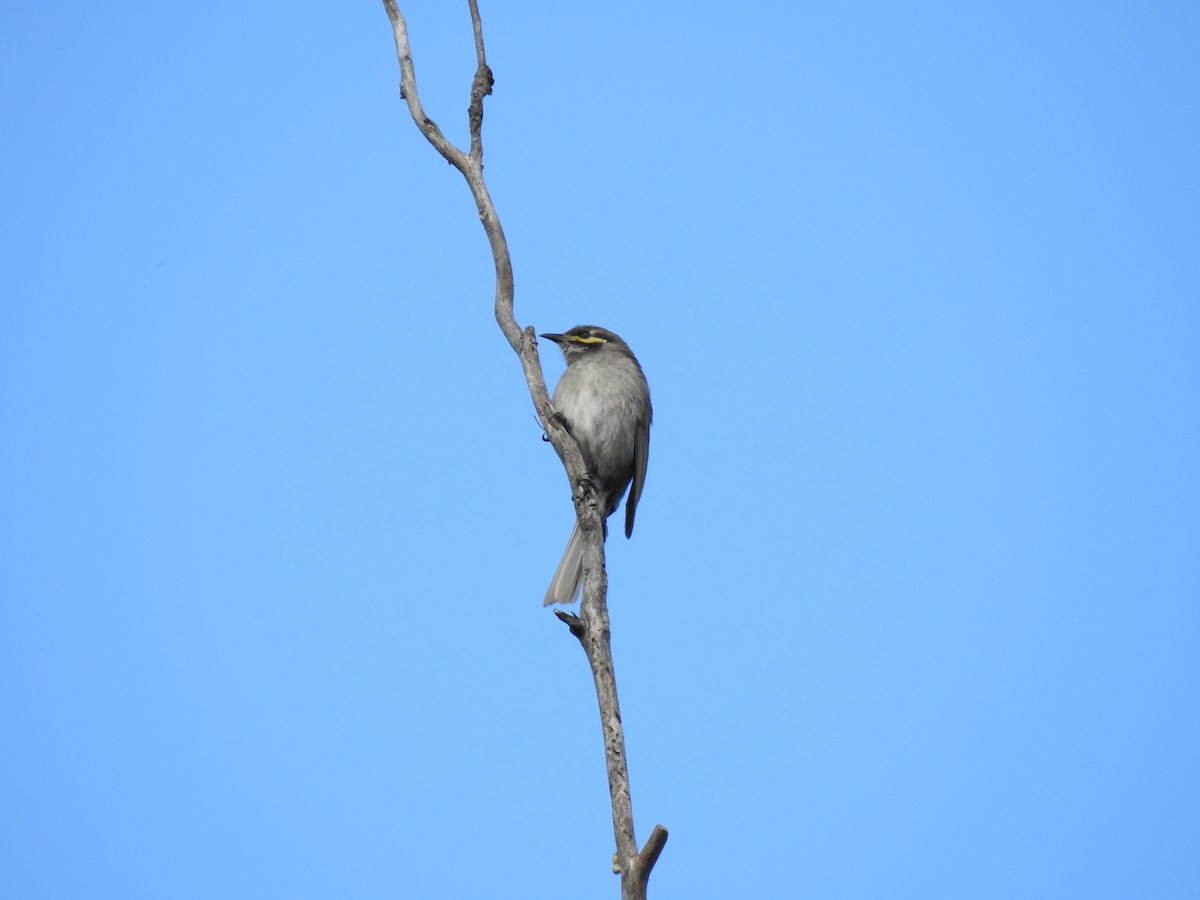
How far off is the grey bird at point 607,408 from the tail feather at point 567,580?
23cm

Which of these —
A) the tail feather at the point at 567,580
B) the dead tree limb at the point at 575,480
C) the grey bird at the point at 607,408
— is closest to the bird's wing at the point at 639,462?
the grey bird at the point at 607,408

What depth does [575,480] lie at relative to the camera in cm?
621

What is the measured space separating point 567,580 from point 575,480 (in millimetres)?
1524

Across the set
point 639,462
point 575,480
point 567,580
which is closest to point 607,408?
point 639,462

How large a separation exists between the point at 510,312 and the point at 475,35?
1678 millimetres

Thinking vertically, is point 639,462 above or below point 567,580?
above

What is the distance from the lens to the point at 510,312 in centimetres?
641

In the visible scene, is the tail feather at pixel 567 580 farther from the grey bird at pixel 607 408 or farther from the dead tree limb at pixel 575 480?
the dead tree limb at pixel 575 480

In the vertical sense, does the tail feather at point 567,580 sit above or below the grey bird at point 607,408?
below

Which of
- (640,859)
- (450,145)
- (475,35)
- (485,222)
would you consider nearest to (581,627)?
(640,859)

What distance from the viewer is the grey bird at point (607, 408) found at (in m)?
8.35

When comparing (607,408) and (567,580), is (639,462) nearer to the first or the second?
(607,408)

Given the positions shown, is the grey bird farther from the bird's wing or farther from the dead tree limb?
the dead tree limb

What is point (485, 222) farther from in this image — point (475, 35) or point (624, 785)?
point (624, 785)
